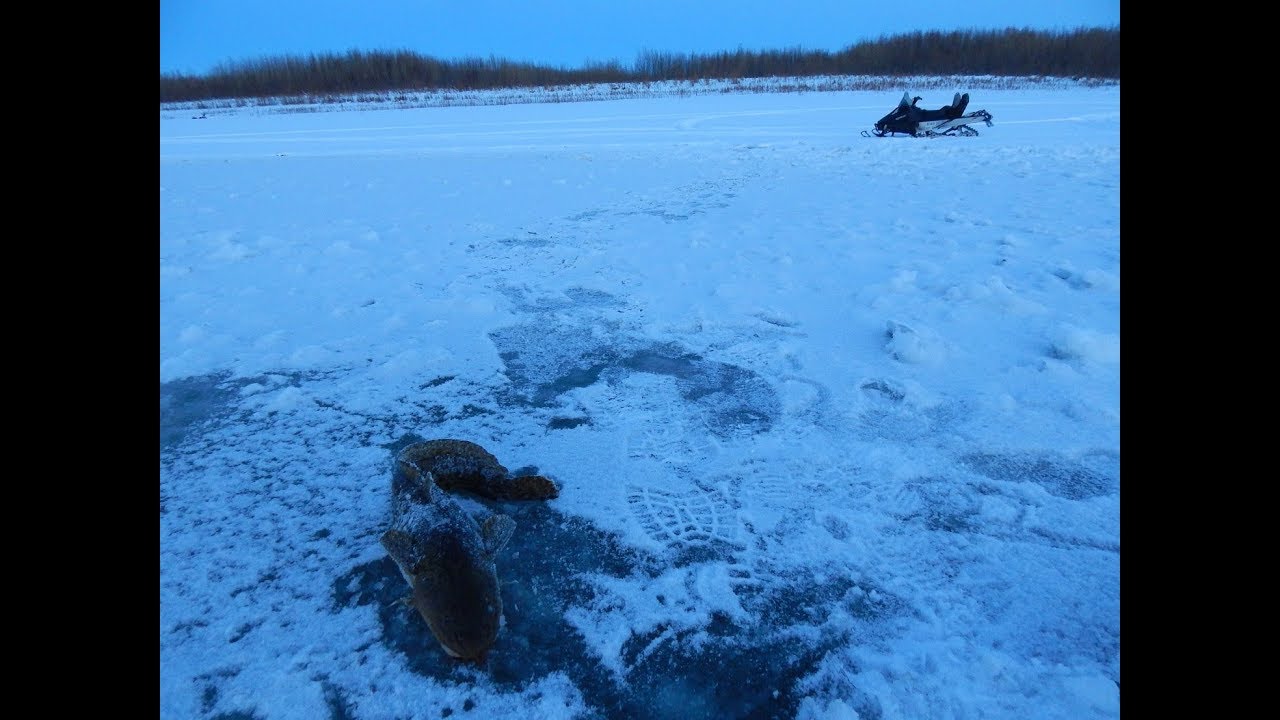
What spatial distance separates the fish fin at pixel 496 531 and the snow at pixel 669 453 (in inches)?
2.8

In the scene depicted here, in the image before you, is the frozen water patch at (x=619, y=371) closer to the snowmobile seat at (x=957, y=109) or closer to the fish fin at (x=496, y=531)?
the fish fin at (x=496, y=531)

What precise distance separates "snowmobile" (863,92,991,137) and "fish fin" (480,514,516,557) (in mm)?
12106

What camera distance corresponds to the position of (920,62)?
2959cm

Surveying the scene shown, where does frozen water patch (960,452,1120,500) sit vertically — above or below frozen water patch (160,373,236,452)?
below

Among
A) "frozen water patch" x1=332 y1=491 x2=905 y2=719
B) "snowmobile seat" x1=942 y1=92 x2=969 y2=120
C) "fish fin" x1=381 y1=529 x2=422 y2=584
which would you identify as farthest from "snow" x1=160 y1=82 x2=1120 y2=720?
"snowmobile seat" x1=942 y1=92 x2=969 y2=120

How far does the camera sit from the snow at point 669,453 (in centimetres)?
172

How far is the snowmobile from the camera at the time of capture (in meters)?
12.4

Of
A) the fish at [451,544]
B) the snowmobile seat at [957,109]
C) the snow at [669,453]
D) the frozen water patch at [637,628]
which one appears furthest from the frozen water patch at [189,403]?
the snowmobile seat at [957,109]

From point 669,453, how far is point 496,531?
2.74ft

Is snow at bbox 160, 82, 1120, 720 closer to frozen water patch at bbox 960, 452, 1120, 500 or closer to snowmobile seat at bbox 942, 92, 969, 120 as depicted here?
frozen water patch at bbox 960, 452, 1120, 500

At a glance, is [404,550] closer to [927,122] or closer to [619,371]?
[619,371]

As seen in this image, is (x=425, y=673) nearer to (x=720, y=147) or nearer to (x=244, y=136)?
(x=720, y=147)

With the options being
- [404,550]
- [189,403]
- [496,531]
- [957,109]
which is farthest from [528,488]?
[957,109]

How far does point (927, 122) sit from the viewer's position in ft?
41.1
